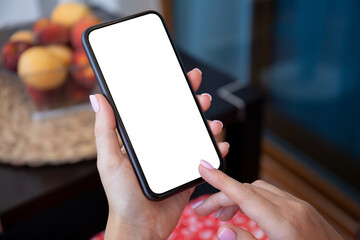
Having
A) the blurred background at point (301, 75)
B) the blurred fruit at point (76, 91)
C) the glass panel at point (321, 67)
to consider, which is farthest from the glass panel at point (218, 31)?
the blurred fruit at point (76, 91)

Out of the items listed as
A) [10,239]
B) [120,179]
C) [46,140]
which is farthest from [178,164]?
[10,239]

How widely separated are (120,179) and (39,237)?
494mm

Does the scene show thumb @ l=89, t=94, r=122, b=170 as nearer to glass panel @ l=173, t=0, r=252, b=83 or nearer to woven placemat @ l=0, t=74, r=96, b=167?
woven placemat @ l=0, t=74, r=96, b=167

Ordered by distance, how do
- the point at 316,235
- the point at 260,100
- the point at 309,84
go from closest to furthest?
1. the point at 316,235
2. the point at 260,100
3. the point at 309,84

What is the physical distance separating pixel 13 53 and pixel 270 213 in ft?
2.21

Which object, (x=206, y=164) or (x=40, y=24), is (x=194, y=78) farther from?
(x=40, y=24)

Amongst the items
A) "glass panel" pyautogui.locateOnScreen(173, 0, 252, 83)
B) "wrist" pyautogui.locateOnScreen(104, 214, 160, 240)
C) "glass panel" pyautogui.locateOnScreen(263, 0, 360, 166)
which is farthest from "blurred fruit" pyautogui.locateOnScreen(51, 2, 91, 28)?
"glass panel" pyautogui.locateOnScreen(173, 0, 252, 83)

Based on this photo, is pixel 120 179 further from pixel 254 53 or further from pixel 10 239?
pixel 254 53

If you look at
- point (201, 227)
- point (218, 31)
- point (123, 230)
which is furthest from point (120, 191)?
point (218, 31)

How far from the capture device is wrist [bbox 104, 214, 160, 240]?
587 mm

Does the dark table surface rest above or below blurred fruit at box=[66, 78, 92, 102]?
below

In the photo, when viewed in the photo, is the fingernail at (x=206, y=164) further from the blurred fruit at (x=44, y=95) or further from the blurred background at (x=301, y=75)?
the blurred background at (x=301, y=75)

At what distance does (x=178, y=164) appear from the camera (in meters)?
0.60

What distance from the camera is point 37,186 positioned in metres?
0.82
